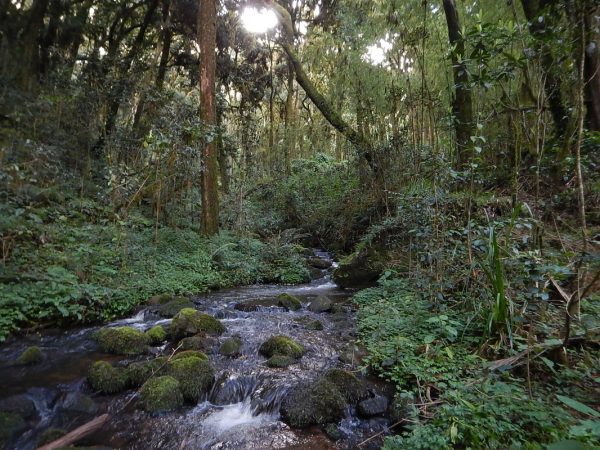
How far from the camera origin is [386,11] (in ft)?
31.2

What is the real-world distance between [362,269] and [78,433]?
6.26m

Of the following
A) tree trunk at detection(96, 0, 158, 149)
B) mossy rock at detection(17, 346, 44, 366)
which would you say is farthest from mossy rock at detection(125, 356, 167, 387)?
tree trunk at detection(96, 0, 158, 149)

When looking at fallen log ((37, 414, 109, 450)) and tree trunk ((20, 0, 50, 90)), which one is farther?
tree trunk ((20, 0, 50, 90))

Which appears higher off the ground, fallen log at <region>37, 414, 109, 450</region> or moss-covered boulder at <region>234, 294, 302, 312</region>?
moss-covered boulder at <region>234, 294, 302, 312</region>

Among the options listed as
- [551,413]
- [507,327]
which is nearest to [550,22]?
[507,327]

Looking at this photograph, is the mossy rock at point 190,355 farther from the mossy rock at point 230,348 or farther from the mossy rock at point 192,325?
the mossy rock at point 192,325

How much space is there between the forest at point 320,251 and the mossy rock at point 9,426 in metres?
0.02

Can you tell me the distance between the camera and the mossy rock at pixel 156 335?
5156mm

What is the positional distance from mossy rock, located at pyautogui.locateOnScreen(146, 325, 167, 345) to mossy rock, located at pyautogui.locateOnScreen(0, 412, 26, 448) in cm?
178

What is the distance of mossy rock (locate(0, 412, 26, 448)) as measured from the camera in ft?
10.6

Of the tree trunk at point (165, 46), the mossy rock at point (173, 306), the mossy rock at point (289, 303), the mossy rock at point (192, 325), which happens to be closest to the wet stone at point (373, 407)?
the mossy rock at point (192, 325)

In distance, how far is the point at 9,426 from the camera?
3330 millimetres

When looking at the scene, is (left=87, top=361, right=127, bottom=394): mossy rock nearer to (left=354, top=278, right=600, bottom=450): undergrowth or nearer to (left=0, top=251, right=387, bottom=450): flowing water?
(left=0, top=251, right=387, bottom=450): flowing water

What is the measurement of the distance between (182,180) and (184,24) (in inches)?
274
